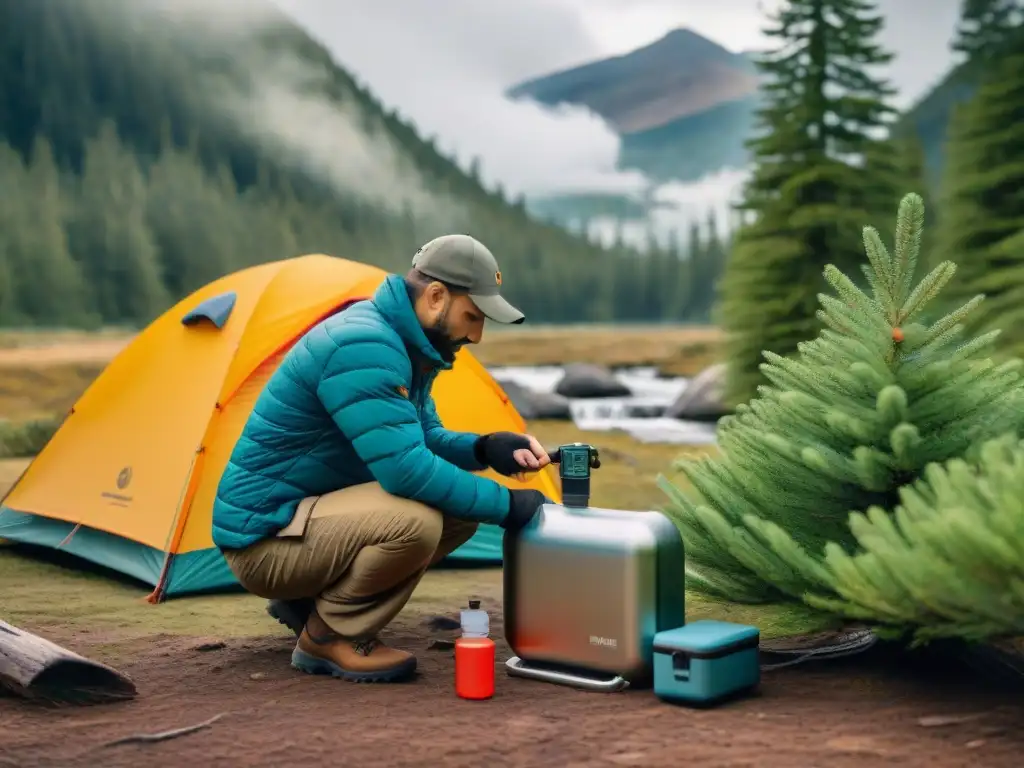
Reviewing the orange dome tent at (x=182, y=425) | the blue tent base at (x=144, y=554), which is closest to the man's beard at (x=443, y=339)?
the orange dome tent at (x=182, y=425)

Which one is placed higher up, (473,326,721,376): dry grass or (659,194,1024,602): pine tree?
(473,326,721,376): dry grass

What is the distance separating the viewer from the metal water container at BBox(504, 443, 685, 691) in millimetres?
3559

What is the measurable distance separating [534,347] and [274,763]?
22.8m

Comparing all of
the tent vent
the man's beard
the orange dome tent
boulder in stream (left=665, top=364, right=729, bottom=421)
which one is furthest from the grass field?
boulder in stream (left=665, top=364, right=729, bottom=421)

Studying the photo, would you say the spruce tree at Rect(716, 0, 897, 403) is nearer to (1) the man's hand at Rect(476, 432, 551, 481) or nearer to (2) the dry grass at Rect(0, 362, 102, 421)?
(2) the dry grass at Rect(0, 362, 102, 421)

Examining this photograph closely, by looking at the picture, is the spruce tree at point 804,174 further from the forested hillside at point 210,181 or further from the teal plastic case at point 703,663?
the forested hillside at point 210,181

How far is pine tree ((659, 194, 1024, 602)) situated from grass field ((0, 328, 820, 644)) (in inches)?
10.7

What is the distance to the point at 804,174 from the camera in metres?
17.2

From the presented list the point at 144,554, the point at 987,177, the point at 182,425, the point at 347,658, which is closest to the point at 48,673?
the point at 347,658

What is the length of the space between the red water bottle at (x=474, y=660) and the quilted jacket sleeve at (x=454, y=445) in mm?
716

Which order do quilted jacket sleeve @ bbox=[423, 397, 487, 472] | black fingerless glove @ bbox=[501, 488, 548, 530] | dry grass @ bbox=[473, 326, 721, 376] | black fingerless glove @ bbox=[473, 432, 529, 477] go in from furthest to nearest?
dry grass @ bbox=[473, 326, 721, 376] → quilted jacket sleeve @ bbox=[423, 397, 487, 472] → black fingerless glove @ bbox=[473, 432, 529, 477] → black fingerless glove @ bbox=[501, 488, 548, 530]

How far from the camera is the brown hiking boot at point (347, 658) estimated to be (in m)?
3.91

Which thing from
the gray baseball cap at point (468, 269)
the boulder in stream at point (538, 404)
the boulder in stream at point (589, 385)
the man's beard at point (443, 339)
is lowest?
the man's beard at point (443, 339)

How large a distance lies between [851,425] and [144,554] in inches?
151
